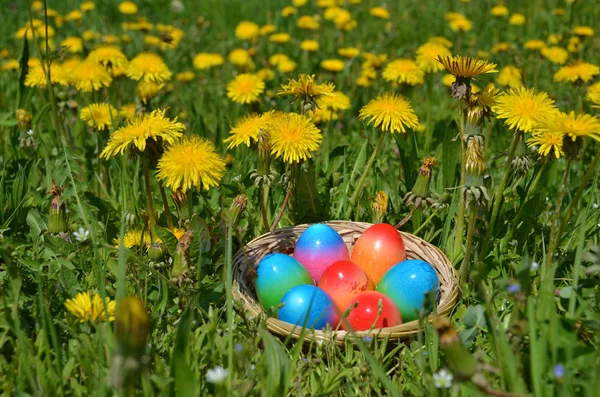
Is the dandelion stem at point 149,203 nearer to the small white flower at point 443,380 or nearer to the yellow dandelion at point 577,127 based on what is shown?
the small white flower at point 443,380

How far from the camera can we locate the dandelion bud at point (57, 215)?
6.21 feet

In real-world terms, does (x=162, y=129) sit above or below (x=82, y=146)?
above

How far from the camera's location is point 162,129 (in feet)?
5.80

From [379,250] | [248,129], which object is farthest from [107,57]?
[379,250]

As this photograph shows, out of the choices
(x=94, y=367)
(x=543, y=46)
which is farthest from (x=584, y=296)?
(x=543, y=46)

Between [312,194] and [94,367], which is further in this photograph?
[312,194]

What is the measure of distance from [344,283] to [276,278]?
0.64 feet

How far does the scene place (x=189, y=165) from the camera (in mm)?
1704

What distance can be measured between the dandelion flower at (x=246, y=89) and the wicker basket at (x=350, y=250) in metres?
0.65

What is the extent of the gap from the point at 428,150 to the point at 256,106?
0.75m

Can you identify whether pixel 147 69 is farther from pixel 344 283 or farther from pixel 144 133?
pixel 344 283

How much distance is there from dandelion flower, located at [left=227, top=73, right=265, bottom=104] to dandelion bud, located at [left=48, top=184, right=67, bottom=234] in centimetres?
91

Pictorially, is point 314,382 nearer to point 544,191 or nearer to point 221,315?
point 221,315

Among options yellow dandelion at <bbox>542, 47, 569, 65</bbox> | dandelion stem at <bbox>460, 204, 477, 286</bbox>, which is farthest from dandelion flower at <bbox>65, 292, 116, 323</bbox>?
yellow dandelion at <bbox>542, 47, 569, 65</bbox>
